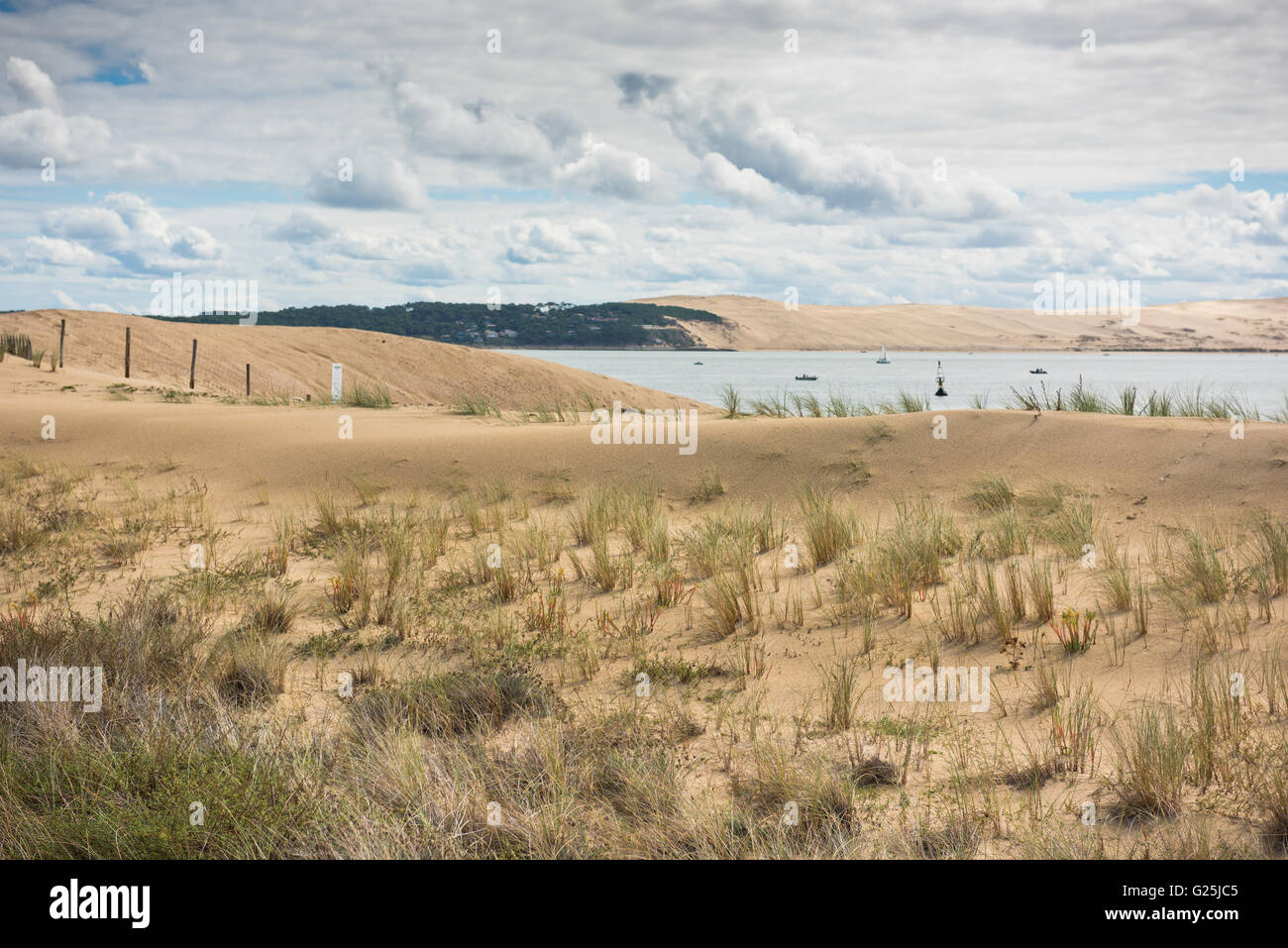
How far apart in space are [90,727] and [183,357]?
41508 mm

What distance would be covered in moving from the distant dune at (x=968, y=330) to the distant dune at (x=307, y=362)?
9380 centimetres

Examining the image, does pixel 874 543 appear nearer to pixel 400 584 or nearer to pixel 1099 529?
pixel 1099 529

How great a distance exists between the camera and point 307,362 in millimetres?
48281

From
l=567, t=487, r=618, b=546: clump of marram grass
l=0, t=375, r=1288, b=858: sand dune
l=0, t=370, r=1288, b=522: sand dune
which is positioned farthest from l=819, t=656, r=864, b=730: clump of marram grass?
l=0, t=370, r=1288, b=522: sand dune

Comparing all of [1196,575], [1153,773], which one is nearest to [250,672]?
[1153,773]

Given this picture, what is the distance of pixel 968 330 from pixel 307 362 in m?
150

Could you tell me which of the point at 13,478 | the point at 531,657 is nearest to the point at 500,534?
the point at 531,657

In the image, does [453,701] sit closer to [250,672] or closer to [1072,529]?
[250,672]

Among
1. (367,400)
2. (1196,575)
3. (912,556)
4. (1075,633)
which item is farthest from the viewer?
(367,400)

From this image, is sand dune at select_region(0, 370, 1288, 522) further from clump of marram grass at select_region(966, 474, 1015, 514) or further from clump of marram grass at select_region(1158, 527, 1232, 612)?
clump of marram grass at select_region(1158, 527, 1232, 612)

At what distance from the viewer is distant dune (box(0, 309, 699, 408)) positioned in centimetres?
3962

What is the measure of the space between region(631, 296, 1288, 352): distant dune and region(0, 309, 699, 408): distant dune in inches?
3693

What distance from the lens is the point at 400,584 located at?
7738 mm

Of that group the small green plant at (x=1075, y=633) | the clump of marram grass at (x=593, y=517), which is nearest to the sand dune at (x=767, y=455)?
the clump of marram grass at (x=593, y=517)
